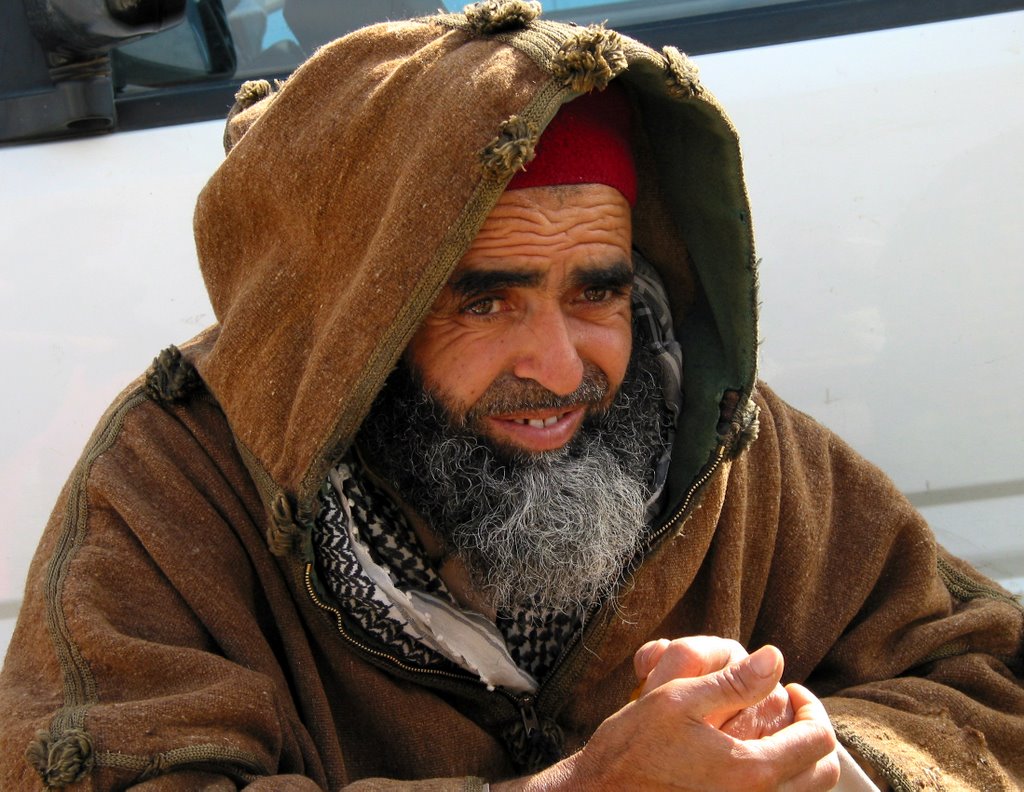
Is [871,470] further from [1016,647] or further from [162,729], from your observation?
[162,729]

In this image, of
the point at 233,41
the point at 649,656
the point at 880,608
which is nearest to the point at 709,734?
the point at 649,656

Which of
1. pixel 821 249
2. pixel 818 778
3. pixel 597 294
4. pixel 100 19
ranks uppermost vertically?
pixel 100 19

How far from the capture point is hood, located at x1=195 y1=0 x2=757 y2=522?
2033 mm

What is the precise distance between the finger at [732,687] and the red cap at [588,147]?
924 mm

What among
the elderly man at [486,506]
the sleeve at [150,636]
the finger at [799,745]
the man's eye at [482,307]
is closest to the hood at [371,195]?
Answer: the elderly man at [486,506]

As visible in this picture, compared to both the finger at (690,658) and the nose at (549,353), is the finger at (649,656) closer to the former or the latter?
the finger at (690,658)

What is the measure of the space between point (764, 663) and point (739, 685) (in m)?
0.05

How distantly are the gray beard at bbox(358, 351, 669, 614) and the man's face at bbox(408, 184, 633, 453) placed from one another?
2cm

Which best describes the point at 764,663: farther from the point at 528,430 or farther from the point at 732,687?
the point at 528,430

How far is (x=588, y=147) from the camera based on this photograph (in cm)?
231

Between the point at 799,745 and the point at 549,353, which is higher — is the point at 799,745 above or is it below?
below

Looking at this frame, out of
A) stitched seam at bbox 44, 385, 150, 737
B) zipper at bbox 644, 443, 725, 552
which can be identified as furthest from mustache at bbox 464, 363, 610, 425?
stitched seam at bbox 44, 385, 150, 737

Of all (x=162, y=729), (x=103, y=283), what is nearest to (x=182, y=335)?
(x=103, y=283)

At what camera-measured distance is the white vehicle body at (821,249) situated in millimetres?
2760
